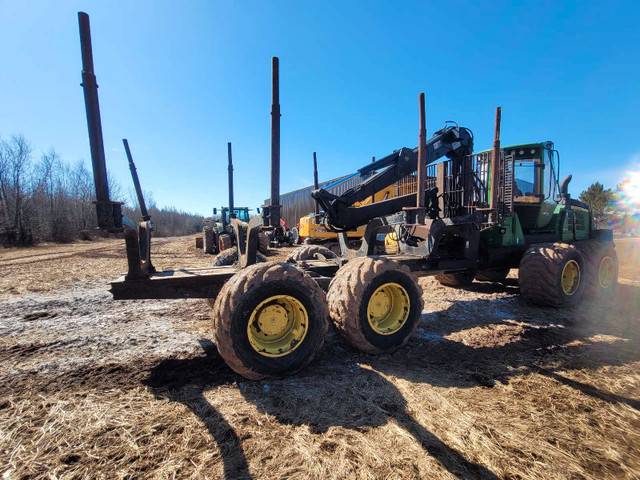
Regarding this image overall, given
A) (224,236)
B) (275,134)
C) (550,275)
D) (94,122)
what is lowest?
(550,275)

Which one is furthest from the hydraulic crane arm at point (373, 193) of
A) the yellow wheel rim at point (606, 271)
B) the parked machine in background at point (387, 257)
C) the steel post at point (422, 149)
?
the yellow wheel rim at point (606, 271)

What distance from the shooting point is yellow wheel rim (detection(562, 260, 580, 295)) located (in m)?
5.98

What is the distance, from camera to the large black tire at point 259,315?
2.79 metres

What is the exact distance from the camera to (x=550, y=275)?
18.0 ft

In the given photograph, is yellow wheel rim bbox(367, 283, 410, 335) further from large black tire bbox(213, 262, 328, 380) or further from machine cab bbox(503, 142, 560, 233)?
machine cab bbox(503, 142, 560, 233)

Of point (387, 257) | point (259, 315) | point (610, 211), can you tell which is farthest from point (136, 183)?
point (610, 211)

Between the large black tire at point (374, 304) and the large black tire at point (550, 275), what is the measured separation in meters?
3.04

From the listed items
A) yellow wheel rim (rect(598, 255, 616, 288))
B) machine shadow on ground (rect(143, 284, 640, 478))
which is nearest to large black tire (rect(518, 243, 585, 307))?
machine shadow on ground (rect(143, 284, 640, 478))

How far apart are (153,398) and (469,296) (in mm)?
6190

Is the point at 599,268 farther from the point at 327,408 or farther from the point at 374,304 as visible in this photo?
the point at 327,408

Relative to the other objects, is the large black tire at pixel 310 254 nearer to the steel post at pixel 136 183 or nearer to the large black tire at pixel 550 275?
the steel post at pixel 136 183

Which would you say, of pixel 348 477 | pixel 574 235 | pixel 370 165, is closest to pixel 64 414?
pixel 348 477

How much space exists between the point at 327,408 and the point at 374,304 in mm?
1538

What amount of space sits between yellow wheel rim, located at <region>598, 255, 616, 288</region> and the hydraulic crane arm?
4.57m
